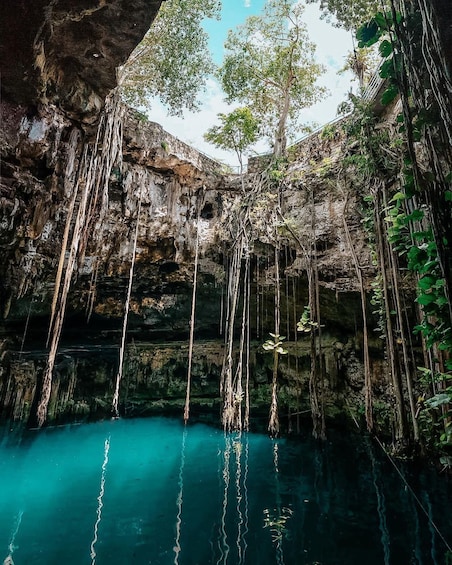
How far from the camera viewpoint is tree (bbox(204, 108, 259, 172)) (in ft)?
24.1

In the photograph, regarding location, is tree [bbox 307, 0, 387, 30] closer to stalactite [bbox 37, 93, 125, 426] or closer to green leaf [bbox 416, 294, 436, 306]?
stalactite [bbox 37, 93, 125, 426]

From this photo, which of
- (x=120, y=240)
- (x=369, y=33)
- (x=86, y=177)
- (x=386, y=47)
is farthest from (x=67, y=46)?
(x=120, y=240)

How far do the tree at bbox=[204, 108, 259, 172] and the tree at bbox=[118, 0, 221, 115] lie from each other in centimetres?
71

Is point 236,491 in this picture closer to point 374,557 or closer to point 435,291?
point 374,557

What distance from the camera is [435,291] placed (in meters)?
1.92

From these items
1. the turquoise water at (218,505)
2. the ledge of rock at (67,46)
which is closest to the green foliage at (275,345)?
the turquoise water at (218,505)

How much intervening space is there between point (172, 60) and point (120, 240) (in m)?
3.66

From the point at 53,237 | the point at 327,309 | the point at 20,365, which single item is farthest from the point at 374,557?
the point at 20,365

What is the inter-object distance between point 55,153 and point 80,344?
5.76m

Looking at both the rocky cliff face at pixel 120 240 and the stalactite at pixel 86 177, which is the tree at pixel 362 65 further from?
the stalactite at pixel 86 177

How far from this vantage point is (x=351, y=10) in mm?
4289

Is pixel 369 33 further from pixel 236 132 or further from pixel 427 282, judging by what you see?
pixel 236 132

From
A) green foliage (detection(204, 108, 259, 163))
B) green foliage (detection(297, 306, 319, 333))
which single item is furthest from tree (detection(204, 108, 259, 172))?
green foliage (detection(297, 306, 319, 333))

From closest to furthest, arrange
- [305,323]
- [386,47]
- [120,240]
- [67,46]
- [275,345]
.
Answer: [386,47]
[67,46]
[275,345]
[305,323]
[120,240]
